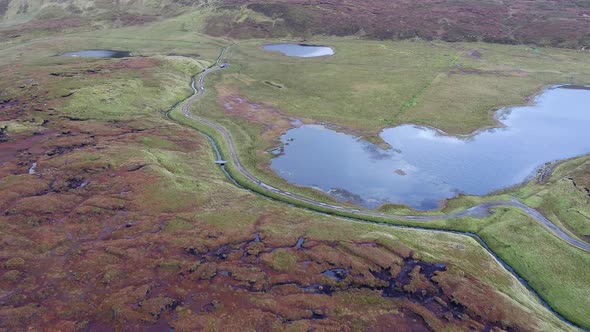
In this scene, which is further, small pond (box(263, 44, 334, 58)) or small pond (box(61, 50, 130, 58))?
small pond (box(263, 44, 334, 58))

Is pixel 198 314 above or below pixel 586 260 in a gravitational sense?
below

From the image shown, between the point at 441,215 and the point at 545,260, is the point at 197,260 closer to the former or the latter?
the point at 441,215

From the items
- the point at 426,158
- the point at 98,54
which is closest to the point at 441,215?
the point at 426,158

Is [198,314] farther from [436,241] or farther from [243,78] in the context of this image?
[243,78]

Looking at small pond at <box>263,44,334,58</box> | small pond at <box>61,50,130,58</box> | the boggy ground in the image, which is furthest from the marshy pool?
small pond at <box>61,50,130,58</box>

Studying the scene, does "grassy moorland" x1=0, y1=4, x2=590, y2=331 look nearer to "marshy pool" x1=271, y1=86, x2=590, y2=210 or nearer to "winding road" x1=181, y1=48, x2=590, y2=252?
"winding road" x1=181, y1=48, x2=590, y2=252

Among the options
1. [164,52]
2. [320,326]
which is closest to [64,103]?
[164,52]
